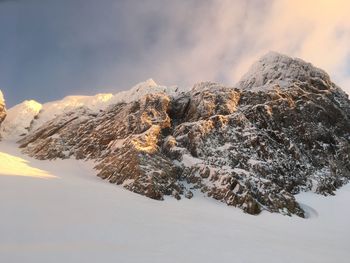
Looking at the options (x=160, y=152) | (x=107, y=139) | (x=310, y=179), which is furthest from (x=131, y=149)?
(x=310, y=179)

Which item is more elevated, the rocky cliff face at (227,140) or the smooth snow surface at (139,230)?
the rocky cliff face at (227,140)

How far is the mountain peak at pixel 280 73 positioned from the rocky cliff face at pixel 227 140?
14 centimetres

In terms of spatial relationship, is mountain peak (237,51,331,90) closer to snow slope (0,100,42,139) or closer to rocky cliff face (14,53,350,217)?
rocky cliff face (14,53,350,217)

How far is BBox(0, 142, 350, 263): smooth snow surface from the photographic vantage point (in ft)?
53.9

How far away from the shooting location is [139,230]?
67.2 feet

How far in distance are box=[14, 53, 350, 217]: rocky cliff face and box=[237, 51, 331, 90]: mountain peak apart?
0.14 m

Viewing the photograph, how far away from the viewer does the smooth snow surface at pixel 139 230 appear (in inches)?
647

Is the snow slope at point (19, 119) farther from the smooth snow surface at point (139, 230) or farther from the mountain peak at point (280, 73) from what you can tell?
the mountain peak at point (280, 73)

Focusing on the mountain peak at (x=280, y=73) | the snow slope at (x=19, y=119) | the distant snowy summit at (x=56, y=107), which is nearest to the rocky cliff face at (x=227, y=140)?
the mountain peak at (x=280, y=73)

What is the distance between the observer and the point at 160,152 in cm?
3812

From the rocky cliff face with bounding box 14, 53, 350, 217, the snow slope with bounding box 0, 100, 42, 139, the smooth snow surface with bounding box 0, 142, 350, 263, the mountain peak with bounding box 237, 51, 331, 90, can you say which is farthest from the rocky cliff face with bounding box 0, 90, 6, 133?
the mountain peak with bounding box 237, 51, 331, 90

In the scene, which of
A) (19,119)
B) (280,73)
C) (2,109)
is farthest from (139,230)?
(19,119)

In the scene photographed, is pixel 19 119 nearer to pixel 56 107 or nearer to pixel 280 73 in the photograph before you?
pixel 56 107

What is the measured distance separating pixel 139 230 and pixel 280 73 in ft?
118
